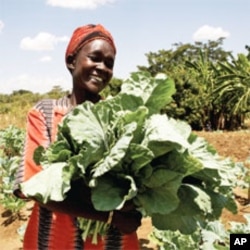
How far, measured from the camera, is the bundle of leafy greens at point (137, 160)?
1.26 metres

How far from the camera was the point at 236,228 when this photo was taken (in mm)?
3143

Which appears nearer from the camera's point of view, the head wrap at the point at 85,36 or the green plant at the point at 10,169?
the head wrap at the point at 85,36

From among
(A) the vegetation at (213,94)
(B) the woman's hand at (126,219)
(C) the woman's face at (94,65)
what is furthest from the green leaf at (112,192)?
(A) the vegetation at (213,94)

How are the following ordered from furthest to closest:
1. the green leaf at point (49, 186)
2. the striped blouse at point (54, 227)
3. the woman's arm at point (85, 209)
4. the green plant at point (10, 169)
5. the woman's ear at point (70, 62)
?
1. the green plant at point (10, 169)
2. the woman's ear at point (70, 62)
3. the striped blouse at point (54, 227)
4. the woman's arm at point (85, 209)
5. the green leaf at point (49, 186)

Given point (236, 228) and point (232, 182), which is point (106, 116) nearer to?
point (232, 182)

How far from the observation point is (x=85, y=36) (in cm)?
165

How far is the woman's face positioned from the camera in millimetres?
1626

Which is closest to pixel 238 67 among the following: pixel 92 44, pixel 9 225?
pixel 9 225

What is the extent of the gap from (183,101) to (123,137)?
14209mm

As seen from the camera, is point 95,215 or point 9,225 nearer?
point 95,215

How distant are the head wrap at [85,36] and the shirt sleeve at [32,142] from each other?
25 cm

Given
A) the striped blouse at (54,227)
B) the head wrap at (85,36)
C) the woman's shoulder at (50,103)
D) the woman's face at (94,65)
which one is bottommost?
the striped blouse at (54,227)

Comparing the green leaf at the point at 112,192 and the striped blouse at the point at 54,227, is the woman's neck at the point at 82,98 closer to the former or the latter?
the striped blouse at the point at 54,227

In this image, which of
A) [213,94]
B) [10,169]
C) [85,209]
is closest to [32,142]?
[85,209]
